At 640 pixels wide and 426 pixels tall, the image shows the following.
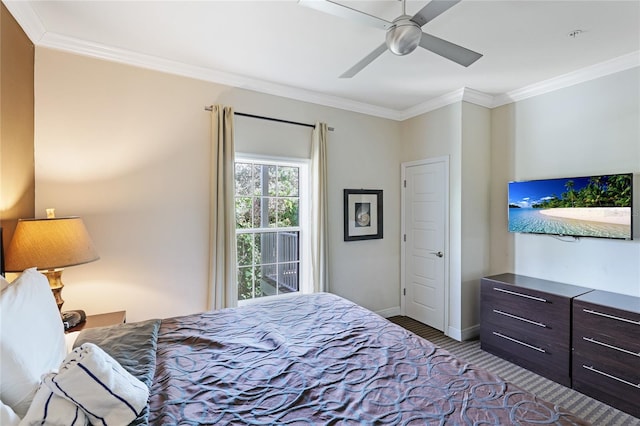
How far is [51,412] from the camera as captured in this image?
910mm

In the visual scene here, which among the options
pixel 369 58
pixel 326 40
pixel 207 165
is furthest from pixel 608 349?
pixel 207 165

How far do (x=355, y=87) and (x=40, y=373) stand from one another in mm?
3268

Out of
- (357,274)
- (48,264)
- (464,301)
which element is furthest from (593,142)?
(48,264)

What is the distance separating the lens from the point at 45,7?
2020 mm

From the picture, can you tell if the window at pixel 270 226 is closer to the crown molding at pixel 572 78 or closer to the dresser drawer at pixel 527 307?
the dresser drawer at pixel 527 307

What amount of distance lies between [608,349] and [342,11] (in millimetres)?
3005

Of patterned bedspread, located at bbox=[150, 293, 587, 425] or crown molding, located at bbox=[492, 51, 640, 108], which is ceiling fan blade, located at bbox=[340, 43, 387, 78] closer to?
patterned bedspread, located at bbox=[150, 293, 587, 425]

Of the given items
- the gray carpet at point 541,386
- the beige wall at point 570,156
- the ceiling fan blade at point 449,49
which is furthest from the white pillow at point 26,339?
the beige wall at point 570,156

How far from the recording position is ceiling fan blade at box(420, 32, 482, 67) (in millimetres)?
1832

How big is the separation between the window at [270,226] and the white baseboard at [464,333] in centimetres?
180

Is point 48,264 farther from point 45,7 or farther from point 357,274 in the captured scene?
point 357,274

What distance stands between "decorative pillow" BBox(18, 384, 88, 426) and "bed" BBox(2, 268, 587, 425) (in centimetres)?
18

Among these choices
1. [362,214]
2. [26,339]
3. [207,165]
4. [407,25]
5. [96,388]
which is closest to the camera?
[96,388]

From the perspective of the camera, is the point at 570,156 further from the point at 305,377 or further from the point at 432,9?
the point at 305,377
